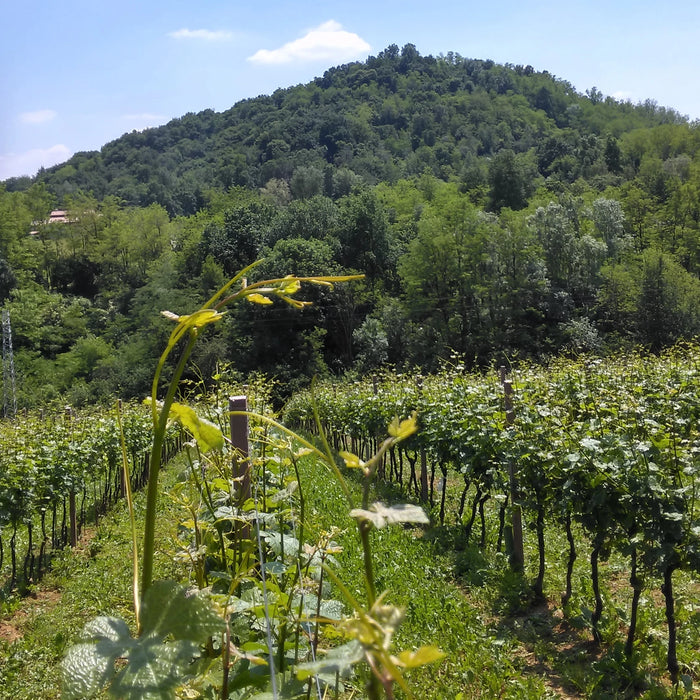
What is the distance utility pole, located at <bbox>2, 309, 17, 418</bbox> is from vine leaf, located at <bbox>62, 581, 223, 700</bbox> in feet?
132

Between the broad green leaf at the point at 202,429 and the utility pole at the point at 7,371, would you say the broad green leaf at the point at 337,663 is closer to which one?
the broad green leaf at the point at 202,429

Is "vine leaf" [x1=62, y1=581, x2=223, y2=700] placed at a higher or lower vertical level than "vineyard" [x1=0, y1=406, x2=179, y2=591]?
higher

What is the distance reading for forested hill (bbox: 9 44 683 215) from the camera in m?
85.8

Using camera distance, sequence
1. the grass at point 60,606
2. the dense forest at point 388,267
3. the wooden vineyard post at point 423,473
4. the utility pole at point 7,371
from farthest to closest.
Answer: the utility pole at point 7,371
the dense forest at point 388,267
the wooden vineyard post at point 423,473
the grass at point 60,606

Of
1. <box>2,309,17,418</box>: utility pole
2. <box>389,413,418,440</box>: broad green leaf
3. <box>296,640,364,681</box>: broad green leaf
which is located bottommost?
<box>2,309,17,418</box>: utility pole

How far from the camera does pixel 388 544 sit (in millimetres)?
6711

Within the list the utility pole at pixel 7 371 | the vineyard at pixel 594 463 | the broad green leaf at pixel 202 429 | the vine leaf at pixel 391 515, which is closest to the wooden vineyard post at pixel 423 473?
the vineyard at pixel 594 463

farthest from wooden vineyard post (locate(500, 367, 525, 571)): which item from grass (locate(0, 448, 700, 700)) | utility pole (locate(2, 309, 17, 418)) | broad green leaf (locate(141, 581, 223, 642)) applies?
utility pole (locate(2, 309, 17, 418))

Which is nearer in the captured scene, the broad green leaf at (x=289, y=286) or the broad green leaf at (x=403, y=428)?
the broad green leaf at (x=403, y=428)

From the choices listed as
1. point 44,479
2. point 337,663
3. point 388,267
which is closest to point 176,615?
point 337,663

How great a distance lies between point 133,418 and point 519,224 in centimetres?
3263

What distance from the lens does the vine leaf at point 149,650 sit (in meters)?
0.56

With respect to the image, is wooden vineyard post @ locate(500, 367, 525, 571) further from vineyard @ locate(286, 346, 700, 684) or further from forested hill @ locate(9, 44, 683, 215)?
forested hill @ locate(9, 44, 683, 215)

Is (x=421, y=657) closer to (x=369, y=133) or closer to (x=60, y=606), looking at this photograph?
(x=60, y=606)
